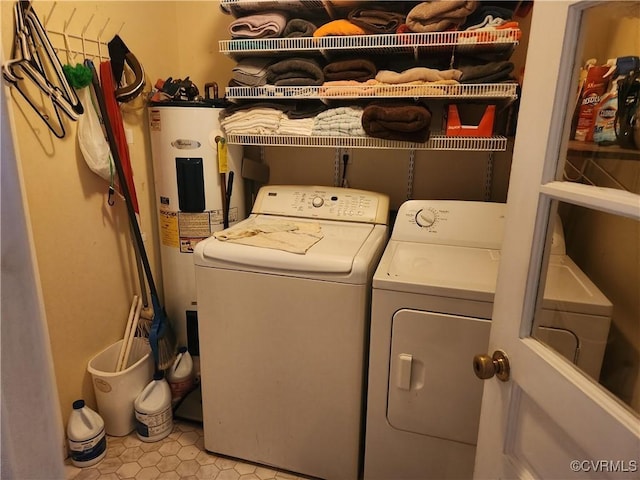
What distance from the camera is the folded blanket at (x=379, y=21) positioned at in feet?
5.85

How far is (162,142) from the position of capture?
2062 mm

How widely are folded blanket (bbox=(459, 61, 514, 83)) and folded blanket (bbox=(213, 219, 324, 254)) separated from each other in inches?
34.2

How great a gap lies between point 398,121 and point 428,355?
36.4 inches

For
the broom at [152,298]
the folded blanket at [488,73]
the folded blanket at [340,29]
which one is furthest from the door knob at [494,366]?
the broom at [152,298]

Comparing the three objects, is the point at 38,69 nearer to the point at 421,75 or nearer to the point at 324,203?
the point at 324,203

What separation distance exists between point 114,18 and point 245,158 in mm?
851

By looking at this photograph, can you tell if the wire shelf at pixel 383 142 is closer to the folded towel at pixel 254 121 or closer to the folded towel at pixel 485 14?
the folded towel at pixel 254 121

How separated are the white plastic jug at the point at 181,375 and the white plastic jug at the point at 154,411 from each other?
4.0 inches

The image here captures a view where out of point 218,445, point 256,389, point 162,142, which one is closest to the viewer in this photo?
point 256,389

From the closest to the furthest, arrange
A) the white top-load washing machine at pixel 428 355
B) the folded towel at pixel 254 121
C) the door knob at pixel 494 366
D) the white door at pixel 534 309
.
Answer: the white door at pixel 534 309 → the door knob at pixel 494 366 → the white top-load washing machine at pixel 428 355 → the folded towel at pixel 254 121

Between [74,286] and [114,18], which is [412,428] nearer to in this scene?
[74,286]

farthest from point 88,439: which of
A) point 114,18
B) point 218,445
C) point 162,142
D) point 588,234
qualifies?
point 588,234

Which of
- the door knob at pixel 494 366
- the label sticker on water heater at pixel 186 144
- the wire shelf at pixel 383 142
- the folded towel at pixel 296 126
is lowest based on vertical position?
the door knob at pixel 494 366

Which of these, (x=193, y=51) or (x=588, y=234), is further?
(x=193, y=51)
